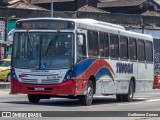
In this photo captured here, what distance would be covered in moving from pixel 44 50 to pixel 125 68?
5.57 metres

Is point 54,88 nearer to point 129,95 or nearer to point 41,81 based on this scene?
point 41,81

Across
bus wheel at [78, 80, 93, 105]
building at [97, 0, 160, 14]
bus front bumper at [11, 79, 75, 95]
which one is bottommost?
bus wheel at [78, 80, 93, 105]

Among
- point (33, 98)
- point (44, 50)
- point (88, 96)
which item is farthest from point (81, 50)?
point (33, 98)

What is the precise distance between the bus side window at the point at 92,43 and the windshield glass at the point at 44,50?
1.25 metres

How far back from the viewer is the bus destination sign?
779 inches

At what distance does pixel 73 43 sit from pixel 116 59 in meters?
4.13

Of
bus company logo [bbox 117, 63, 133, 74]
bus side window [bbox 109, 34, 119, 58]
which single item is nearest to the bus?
bus side window [bbox 109, 34, 119, 58]

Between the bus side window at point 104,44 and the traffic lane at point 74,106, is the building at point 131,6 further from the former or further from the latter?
the traffic lane at point 74,106

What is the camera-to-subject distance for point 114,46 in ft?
75.3

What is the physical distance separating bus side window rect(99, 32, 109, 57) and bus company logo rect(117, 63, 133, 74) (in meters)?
1.55

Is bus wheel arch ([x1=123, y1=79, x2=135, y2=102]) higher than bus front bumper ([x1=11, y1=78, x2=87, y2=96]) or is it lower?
lower

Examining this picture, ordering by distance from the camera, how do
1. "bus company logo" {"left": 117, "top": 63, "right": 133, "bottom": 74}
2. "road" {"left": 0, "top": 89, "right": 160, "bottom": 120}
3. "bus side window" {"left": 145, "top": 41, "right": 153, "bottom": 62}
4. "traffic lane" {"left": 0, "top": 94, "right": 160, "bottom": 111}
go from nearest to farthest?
"road" {"left": 0, "top": 89, "right": 160, "bottom": 120} → "traffic lane" {"left": 0, "top": 94, "right": 160, "bottom": 111} → "bus company logo" {"left": 117, "top": 63, "right": 133, "bottom": 74} → "bus side window" {"left": 145, "top": 41, "right": 153, "bottom": 62}

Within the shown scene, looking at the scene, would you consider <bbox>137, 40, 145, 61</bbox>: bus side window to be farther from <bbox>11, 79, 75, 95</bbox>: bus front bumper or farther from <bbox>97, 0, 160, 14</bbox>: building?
<bbox>97, 0, 160, 14</bbox>: building

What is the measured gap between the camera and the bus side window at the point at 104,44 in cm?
2170
